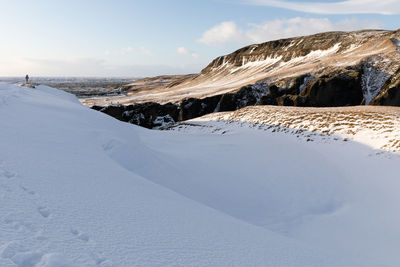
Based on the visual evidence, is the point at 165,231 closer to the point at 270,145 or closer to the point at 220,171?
the point at 220,171

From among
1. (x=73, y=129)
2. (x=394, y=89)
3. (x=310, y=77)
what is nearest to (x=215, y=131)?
(x=73, y=129)

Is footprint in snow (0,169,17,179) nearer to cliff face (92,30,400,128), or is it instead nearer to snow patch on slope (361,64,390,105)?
cliff face (92,30,400,128)

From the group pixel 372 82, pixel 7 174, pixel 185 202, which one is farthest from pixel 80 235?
pixel 372 82

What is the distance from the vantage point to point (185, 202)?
19.7ft

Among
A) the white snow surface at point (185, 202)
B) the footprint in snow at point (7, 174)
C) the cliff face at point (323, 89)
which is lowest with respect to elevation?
the white snow surface at point (185, 202)

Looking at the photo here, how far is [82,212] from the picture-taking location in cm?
398

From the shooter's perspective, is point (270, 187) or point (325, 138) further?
point (325, 138)

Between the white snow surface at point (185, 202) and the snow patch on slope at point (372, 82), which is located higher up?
the snow patch on slope at point (372, 82)

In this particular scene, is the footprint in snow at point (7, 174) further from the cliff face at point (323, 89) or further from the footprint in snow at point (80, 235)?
the cliff face at point (323, 89)

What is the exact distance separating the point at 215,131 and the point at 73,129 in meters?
13.2

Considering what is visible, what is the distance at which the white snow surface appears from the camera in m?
3.37

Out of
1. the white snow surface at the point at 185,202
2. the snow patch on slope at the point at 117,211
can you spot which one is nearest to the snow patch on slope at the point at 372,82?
the white snow surface at the point at 185,202

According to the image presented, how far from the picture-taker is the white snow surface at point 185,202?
3.37 metres

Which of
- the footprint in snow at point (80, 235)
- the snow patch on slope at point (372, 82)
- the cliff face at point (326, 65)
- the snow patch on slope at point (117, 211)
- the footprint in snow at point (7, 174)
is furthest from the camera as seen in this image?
the cliff face at point (326, 65)
